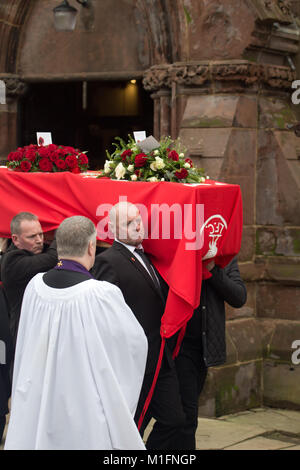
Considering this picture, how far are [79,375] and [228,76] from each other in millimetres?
3991

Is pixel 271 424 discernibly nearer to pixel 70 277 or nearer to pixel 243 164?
pixel 243 164

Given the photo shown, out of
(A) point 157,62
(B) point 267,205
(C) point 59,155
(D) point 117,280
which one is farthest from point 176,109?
(D) point 117,280

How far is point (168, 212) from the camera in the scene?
5.71 m

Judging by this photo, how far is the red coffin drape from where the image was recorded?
557 centimetres

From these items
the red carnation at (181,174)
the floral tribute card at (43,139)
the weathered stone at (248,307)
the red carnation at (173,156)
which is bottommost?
the weathered stone at (248,307)

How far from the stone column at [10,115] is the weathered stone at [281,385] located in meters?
3.37

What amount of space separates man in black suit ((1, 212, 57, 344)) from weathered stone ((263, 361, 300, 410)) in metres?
2.74

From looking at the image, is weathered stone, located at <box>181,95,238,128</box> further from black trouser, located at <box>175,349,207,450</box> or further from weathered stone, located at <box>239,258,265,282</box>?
black trouser, located at <box>175,349,207,450</box>

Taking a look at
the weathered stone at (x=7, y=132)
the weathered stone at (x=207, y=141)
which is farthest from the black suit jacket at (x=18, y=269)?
the weathered stone at (x=7, y=132)

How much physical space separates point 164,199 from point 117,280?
2.00ft

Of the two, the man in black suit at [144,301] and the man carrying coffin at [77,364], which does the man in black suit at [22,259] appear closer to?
the man in black suit at [144,301]

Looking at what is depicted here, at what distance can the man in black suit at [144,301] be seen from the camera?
18.4 feet

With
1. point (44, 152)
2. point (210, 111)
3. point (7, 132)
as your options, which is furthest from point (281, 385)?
point (7, 132)

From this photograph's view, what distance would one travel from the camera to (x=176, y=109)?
812 cm
